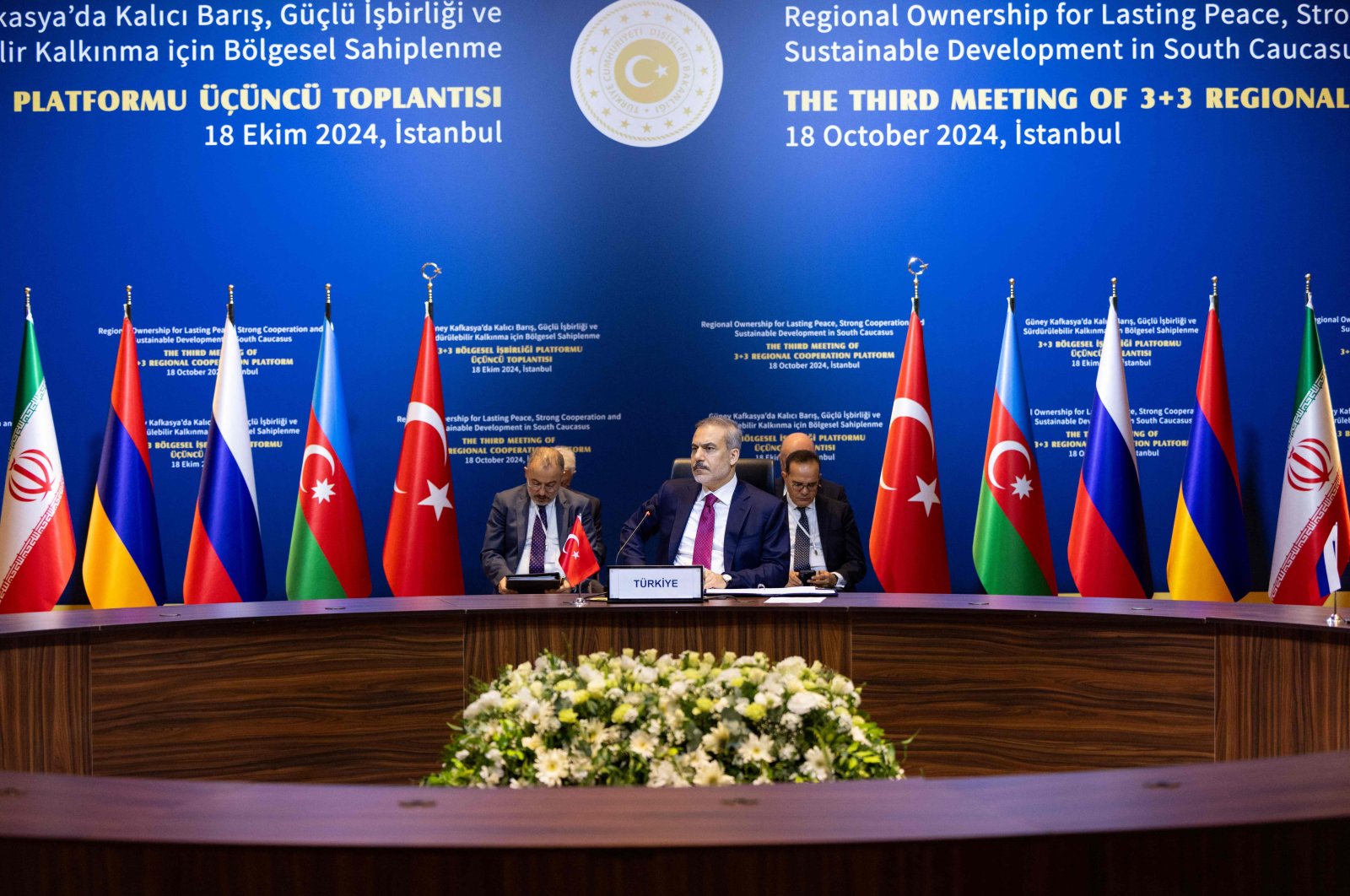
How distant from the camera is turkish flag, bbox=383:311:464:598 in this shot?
18.0 feet

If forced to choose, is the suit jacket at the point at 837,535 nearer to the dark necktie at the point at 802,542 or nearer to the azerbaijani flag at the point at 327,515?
the dark necktie at the point at 802,542

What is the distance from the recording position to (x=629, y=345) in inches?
231

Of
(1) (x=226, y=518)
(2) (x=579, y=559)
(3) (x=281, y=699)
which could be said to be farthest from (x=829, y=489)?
(3) (x=281, y=699)

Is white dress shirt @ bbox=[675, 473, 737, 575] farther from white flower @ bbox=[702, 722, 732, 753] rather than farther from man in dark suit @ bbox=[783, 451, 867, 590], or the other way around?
white flower @ bbox=[702, 722, 732, 753]

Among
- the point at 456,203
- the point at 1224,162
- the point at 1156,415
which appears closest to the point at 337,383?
the point at 456,203

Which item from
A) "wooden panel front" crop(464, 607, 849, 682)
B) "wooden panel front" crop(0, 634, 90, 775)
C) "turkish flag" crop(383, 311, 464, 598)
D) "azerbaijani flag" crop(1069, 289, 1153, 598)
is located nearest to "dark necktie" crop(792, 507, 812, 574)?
"azerbaijani flag" crop(1069, 289, 1153, 598)

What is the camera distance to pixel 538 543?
5496 mm

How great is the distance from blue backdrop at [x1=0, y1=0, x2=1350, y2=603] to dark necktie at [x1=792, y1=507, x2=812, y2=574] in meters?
0.60

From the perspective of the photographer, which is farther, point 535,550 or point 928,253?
point 928,253

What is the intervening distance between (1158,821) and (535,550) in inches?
171

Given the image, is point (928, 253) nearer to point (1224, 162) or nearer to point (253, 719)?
point (1224, 162)

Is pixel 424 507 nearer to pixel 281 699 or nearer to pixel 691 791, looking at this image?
pixel 281 699

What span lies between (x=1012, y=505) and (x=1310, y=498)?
1.21 meters

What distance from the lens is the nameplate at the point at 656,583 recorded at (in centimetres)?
351
